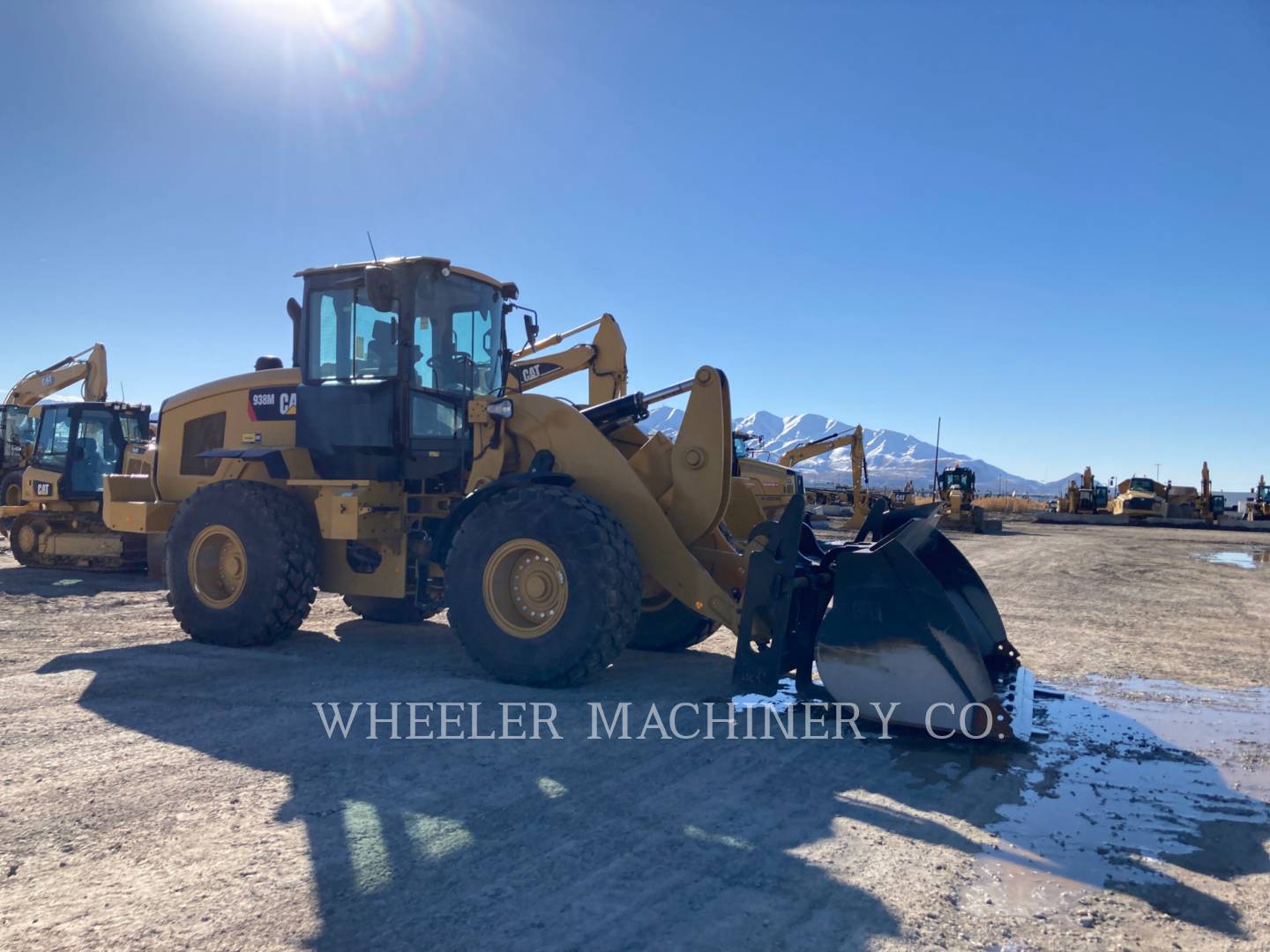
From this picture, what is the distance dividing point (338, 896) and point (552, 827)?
0.90 metres

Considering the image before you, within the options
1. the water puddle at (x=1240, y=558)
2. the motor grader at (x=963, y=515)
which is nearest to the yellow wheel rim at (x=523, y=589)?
the water puddle at (x=1240, y=558)

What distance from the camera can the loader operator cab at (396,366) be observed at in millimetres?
6805

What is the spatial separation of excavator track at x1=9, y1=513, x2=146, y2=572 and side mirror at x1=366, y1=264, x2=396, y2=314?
8.22m

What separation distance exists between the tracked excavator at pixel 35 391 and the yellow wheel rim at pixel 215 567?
516 inches

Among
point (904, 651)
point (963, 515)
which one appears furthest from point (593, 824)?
point (963, 515)

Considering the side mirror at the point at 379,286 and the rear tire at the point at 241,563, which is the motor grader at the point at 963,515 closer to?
the rear tire at the point at 241,563

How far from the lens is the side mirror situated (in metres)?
6.38

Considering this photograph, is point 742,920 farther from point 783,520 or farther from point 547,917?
point 783,520

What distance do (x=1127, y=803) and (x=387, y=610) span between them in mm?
6447

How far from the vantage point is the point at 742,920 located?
2.94 meters

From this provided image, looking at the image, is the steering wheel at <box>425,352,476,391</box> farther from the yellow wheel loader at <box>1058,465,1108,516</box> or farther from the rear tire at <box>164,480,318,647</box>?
the yellow wheel loader at <box>1058,465,1108,516</box>

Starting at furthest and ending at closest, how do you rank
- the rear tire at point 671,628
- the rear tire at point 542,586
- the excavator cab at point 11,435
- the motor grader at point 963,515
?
the motor grader at point 963,515, the excavator cab at point 11,435, the rear tire at point 671,628, the rear tire at point 542,586

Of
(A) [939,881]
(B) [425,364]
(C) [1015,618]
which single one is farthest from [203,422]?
(C) [1015,618]

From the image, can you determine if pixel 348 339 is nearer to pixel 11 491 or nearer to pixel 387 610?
pixel 387 610
